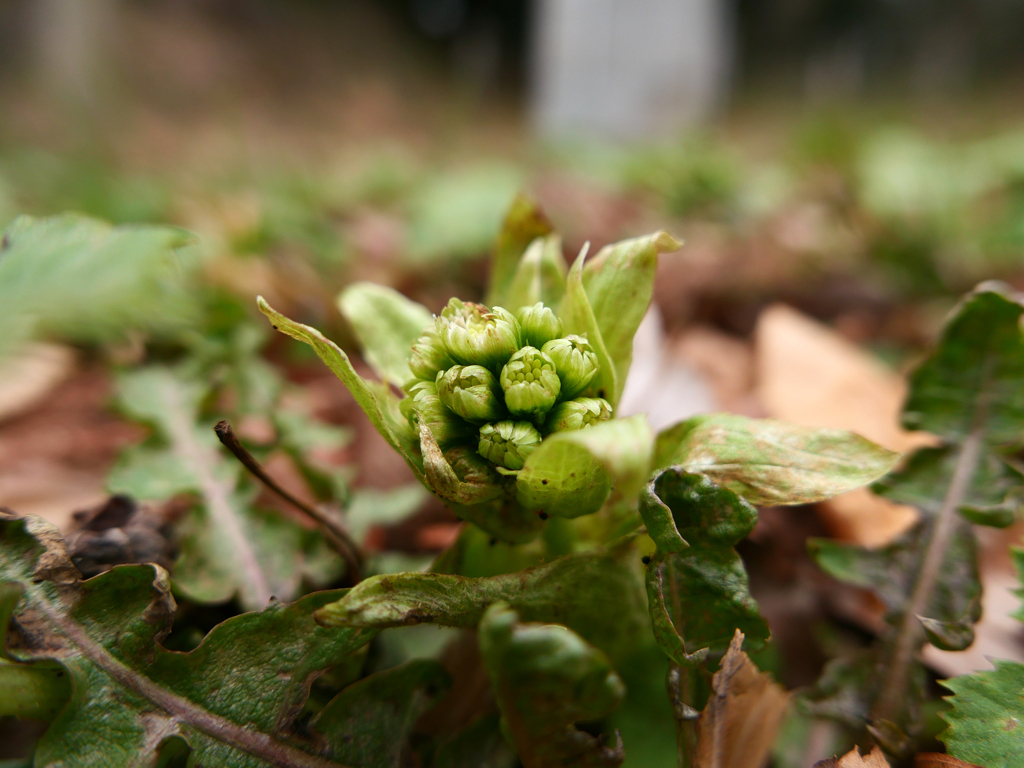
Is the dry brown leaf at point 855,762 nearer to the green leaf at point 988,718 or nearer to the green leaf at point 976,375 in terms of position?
the green leaf at point 988,718

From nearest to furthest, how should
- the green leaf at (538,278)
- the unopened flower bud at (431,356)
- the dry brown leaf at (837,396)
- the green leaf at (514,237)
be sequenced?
the unopened flower bud at (431,356) < the green leaf at (538,278) < the green leaf at (514,237) < the dry brown leaf at (837,396)

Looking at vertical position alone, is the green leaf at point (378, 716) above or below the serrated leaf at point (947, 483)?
below

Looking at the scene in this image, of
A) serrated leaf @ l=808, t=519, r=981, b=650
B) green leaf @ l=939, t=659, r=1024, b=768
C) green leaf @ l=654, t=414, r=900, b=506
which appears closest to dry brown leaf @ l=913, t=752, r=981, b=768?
green leaf @ l=939, t=659, r=1024, b=768

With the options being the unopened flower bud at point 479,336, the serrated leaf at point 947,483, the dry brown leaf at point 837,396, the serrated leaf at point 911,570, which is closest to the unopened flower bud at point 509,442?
the unopened flower bud at point 479,336

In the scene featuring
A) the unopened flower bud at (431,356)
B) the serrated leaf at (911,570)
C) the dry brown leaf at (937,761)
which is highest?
the unopened flower bud at (431,356)

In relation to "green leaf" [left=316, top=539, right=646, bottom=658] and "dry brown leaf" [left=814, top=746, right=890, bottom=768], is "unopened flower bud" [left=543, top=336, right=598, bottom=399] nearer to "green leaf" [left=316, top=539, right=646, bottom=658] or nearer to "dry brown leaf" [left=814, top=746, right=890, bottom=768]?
"green leaf" [left=316, top=539, right=646, bottom=658]

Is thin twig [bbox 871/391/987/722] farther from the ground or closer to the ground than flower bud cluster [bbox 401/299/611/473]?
closer to the ground
